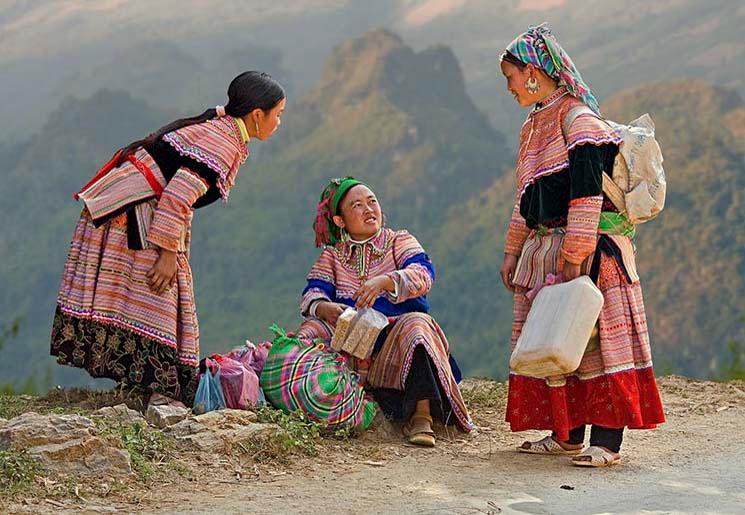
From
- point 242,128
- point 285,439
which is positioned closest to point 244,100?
point 242,128

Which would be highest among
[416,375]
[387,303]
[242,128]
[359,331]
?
[242,128]

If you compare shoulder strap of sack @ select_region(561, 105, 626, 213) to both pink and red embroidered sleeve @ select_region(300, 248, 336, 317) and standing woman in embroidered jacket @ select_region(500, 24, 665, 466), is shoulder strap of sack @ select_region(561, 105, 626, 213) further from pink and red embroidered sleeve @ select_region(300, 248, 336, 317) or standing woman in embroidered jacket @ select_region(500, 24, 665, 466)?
pink and red embroidered sleeve @ select_region(300, 248, 336, 317)

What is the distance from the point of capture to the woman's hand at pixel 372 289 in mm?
5844

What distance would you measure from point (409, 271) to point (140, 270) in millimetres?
1392

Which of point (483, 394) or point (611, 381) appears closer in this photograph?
point (611, 381)

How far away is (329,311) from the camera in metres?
6.02

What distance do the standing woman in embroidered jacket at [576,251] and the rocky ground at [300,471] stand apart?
10.1 inches

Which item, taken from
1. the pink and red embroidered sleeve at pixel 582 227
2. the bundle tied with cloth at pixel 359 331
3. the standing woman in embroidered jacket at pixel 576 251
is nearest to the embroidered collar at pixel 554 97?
the standing woman in embroidered jacket at pixel 576 251

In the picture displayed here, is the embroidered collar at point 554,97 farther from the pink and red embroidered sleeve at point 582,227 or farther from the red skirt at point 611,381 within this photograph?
the red skirt at point 611,381

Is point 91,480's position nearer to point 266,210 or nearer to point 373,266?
point 373,266

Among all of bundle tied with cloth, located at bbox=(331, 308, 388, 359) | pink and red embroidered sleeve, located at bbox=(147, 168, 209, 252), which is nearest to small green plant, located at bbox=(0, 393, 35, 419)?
pink and red embroidered sleeve, located at bbox=(147, 168, 209, 252)

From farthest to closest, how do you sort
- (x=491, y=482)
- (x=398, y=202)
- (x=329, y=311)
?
(x=398, y=202) < (x=329, y=311) < (x=491, y=482)

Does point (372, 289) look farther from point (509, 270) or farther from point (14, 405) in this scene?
point (14, 405)

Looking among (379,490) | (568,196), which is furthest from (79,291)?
(568,196)
